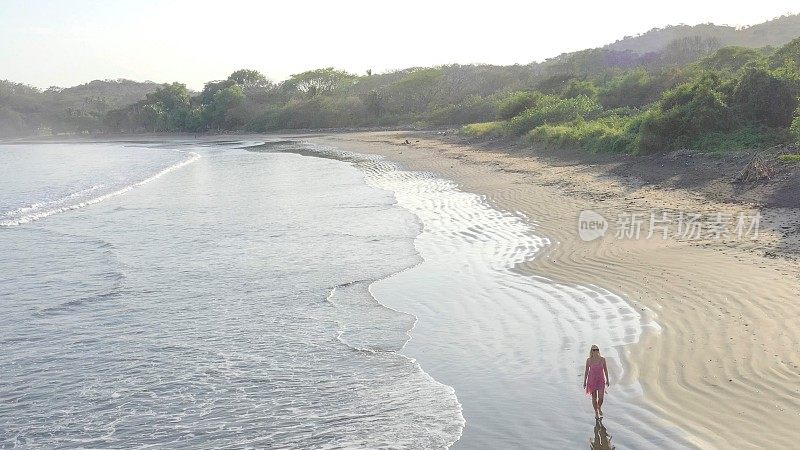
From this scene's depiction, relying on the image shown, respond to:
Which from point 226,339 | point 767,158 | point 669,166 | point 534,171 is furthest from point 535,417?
point 534,171

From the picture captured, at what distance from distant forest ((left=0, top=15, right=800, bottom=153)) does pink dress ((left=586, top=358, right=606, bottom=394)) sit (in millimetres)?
14127

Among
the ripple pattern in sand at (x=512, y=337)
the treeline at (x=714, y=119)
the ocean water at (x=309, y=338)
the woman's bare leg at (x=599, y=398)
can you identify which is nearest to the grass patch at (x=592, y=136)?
the treeline at (x=714, y=119)

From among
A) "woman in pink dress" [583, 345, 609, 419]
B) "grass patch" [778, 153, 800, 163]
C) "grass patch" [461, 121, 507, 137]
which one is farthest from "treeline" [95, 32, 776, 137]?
"woman in pink dress" [583, 345, 609, 419]

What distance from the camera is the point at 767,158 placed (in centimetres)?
1778

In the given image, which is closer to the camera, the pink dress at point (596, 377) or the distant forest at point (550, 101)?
the pink dress at point (596, 377)

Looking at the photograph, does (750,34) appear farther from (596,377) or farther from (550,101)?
(596,377)

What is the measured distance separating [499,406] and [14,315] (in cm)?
861

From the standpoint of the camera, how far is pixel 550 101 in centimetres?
4250

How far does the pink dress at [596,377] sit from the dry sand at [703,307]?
0.65 meters

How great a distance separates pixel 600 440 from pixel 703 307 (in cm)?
387

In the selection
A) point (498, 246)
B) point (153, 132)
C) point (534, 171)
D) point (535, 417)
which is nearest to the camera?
point (535, 417)

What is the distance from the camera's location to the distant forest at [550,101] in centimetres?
2283

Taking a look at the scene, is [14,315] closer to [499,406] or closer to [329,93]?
[499,406]

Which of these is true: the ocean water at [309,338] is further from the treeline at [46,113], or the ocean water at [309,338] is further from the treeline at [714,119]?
the treeline at [46,113]
